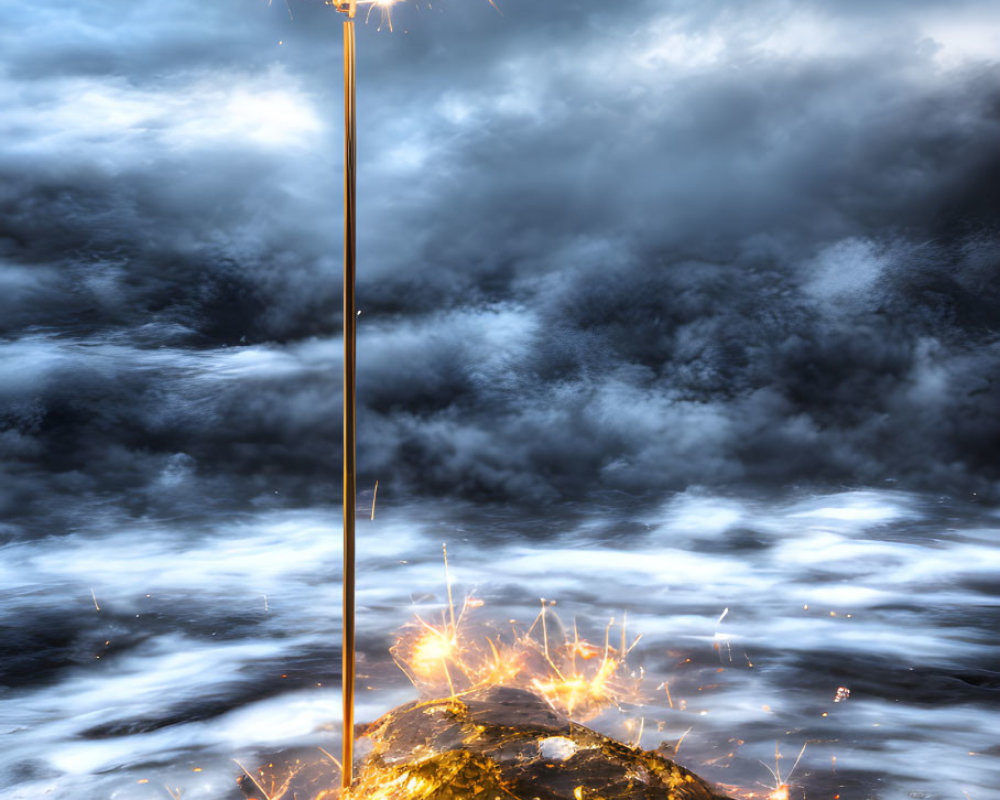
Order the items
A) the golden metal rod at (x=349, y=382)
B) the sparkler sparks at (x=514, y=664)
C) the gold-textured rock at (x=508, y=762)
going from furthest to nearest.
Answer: the sparkler sparks at (x=514, y=664) → the golden metal rod at (x=349, y=382) → the gold-textured rock at (x=508, y=762)

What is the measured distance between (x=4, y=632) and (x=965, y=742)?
19.5 m

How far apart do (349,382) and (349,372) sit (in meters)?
0.09

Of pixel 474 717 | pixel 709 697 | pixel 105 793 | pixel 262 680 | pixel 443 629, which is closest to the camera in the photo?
pixel 474 717

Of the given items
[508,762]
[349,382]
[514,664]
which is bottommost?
[514,664]

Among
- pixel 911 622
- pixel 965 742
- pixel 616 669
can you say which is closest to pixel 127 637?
pixel 616 669

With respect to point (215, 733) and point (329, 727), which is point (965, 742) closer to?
point (329, 727)

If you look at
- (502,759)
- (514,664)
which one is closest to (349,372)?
(502,759)

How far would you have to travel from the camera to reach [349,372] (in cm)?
691

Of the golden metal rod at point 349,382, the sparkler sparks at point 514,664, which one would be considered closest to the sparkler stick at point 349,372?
the golden metal rod at point 349,382

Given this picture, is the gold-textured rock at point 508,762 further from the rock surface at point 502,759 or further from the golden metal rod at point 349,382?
the golden metal rod at point 349,382

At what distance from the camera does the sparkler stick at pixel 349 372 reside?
686cm

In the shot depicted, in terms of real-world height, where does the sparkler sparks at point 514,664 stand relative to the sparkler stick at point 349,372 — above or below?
below

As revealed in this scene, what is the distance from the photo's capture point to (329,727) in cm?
1059

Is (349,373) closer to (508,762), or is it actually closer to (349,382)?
(349,382)
